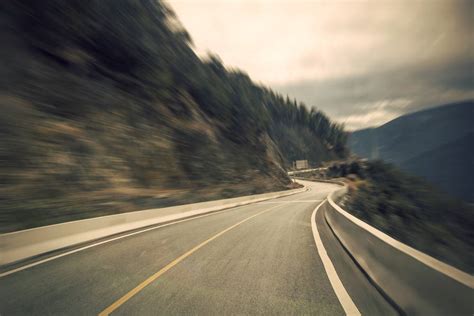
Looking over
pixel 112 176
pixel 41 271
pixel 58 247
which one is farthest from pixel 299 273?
pixel 112 176

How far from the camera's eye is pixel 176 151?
30.7 meters

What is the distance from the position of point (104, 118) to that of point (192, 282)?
21270 millimetres

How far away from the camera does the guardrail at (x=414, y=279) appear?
2.66 metres

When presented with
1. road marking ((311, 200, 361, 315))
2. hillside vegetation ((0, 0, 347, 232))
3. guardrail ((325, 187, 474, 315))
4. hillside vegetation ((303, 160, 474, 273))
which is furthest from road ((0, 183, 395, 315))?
hillside vegetation ((0, 0, 347, 232))

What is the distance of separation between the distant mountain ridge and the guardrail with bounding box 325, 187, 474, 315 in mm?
16643

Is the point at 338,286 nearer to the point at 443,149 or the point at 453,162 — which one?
the point at 453,162

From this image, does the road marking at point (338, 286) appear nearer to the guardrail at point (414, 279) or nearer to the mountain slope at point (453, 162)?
the guardrail at point (414, 279)

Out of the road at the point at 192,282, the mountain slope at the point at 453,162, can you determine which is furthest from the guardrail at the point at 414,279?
the mountain slope at the point at 453,162

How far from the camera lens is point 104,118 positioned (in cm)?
2338

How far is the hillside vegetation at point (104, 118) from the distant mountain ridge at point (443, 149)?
58.0 feet

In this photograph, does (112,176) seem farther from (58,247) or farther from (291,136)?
(291,136)

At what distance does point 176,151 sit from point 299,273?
26461 mm

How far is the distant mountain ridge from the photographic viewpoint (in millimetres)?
36956

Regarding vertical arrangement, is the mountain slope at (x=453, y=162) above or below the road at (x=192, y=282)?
above
